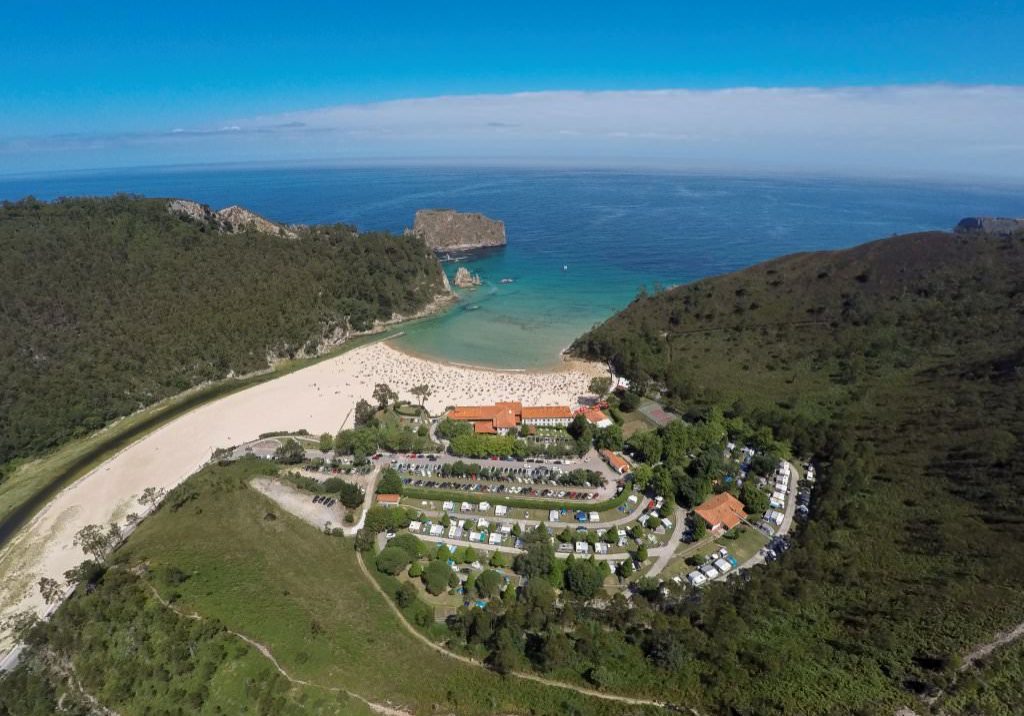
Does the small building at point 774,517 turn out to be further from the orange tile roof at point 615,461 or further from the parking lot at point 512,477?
the parking lot at point 512,477

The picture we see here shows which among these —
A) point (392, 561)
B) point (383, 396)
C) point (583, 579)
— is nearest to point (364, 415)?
point (383, 396)

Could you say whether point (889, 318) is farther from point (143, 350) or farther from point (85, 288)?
point (85, 288)

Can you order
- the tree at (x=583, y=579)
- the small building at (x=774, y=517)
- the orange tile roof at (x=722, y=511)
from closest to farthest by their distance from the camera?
1. the tree at (x=583, y=579)
2. the orange tile roof at (x=722, y=511)
3. the small building at (x=774, y=517)

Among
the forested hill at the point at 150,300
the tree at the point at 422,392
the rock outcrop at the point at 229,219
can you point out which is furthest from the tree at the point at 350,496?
the rock outcrop at the point at 229,219

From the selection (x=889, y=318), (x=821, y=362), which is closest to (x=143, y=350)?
(x=821, y=362)

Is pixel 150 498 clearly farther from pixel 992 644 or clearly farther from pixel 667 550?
pixel 992 644

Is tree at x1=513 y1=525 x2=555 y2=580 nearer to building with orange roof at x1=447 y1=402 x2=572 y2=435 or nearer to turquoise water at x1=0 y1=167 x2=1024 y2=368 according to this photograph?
building with orange roof at x1=447 y1=402 x2=572 y2=435

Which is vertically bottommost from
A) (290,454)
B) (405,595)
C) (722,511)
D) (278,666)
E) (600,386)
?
(278,666)
